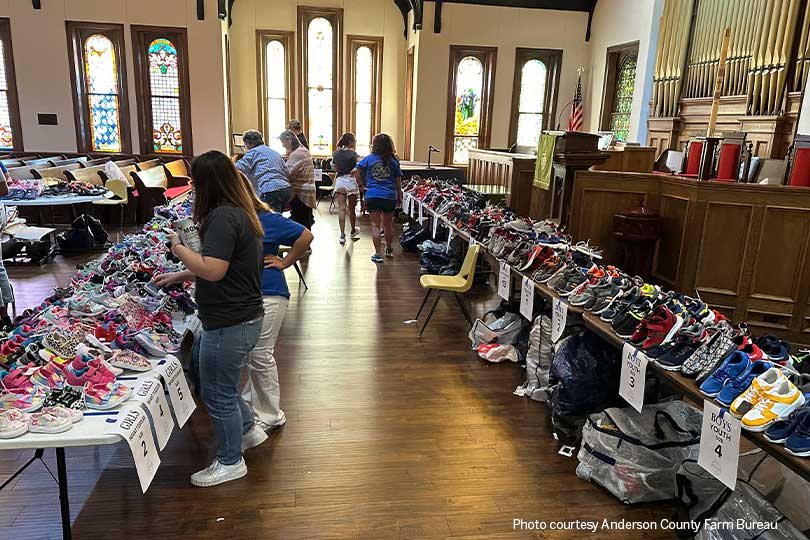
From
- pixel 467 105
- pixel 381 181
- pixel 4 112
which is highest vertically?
pixel 467 105

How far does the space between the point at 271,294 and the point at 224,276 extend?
1.91ft

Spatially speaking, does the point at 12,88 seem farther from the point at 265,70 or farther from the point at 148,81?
the point at 265,70

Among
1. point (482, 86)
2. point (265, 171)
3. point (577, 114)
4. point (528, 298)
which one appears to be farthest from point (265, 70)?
point (528, 298)

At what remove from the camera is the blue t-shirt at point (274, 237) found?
2.85m

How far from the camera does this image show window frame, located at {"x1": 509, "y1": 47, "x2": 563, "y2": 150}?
12078mm

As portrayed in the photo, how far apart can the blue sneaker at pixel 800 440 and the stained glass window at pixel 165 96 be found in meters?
11.9

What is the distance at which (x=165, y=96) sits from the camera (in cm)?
1152

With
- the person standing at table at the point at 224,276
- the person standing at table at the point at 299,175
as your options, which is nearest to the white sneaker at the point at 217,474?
the person standing at table at the point at 224,276

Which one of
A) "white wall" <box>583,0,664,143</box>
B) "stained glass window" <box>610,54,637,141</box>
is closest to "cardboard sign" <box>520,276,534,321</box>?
"white wall" <box>583,0,664,143</box>

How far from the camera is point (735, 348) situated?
7.75 feet

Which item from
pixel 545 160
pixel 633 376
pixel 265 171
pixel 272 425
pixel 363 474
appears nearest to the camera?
pixel 633 376

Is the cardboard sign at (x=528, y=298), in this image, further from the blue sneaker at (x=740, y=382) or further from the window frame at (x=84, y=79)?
the window frame at (x=84, y=79)

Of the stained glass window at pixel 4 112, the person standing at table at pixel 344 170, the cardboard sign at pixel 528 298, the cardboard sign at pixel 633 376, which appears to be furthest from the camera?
the stained glass window at pixel 4 112

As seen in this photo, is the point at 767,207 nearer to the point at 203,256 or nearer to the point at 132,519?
the point at 203,256
